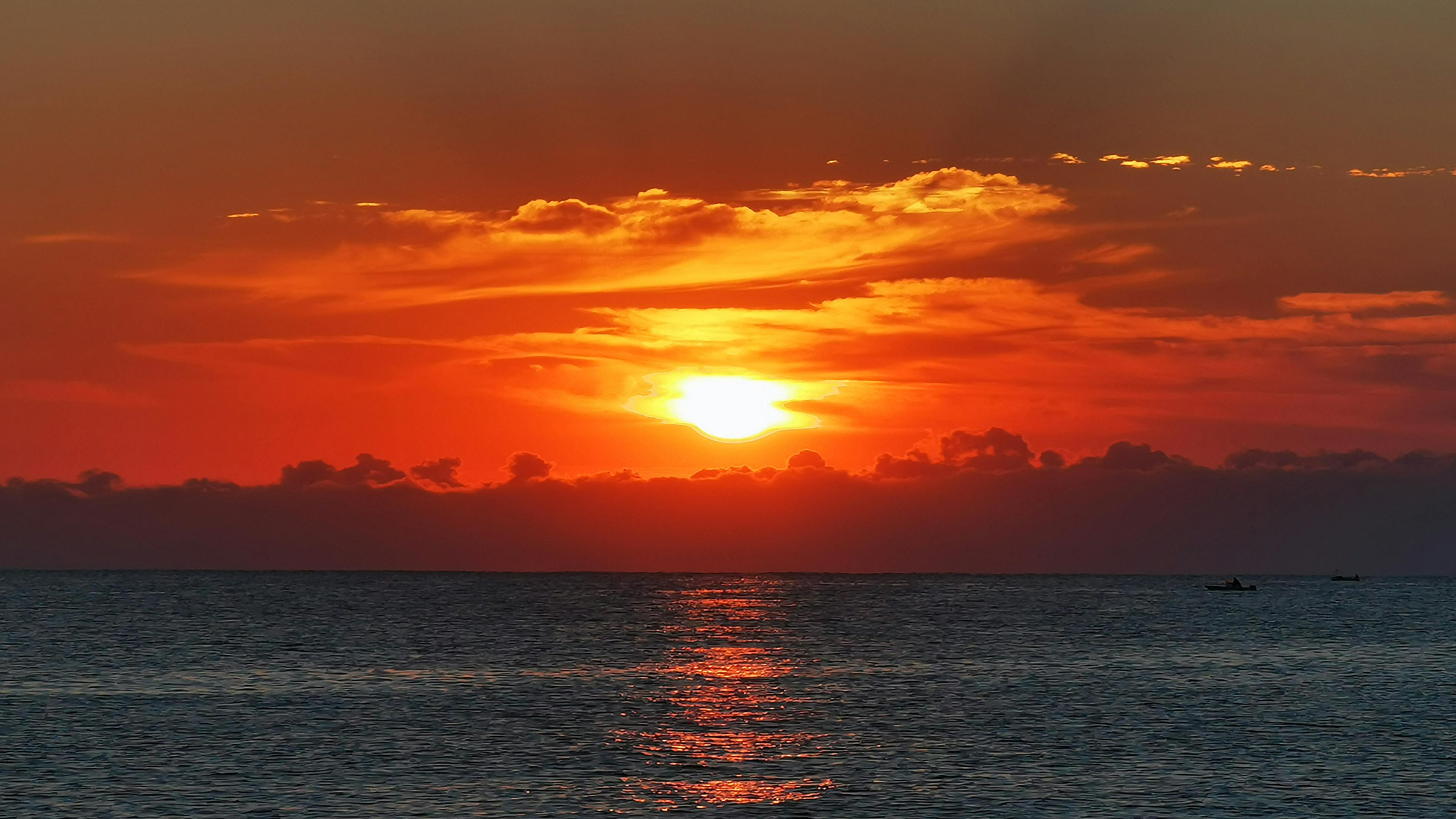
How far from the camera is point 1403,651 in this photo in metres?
172

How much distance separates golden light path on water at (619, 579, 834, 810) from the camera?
69062 mm

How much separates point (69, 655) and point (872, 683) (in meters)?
89.4

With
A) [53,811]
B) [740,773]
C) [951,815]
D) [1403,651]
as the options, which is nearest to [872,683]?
[740,773]

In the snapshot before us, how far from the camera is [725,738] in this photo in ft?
288

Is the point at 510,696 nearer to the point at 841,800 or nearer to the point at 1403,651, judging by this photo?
the point at 841,800

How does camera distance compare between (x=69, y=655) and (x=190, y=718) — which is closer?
(x=190, y=718)

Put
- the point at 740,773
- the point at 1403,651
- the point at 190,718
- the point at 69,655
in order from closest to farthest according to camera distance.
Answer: the point at 740,773 < the point at 190,718 < the point at 69,655 < the point at 1403,651

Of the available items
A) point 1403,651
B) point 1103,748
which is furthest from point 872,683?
point 1403,651

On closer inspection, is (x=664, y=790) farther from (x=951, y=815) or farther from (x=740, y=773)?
(x=951, y=815)

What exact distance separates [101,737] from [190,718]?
1042 cm

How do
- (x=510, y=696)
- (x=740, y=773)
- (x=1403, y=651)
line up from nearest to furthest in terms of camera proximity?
(x=740, y=773), (x=510, y=696), (x=1403, y=651)

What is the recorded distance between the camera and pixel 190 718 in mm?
96375

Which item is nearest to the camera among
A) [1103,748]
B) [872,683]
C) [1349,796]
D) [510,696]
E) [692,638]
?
[1349,796]

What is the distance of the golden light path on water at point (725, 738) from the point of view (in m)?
69.1
